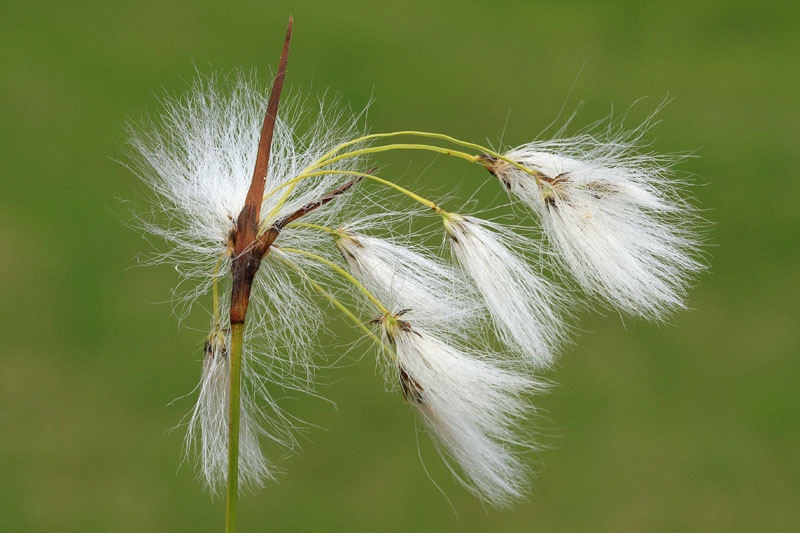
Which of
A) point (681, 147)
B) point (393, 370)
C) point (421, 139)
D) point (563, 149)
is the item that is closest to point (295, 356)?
point (393, 370)

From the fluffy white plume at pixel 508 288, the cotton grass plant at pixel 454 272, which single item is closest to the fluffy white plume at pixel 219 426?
the cotton grass plant at pixel 454 272

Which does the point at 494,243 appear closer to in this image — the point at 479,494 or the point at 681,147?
the point at 479,494

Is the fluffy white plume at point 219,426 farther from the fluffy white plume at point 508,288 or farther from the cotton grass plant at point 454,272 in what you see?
the fluffy white plume at point 508,288

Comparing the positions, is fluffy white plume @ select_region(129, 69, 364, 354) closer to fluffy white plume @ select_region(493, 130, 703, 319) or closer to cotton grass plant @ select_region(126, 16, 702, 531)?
cotton grass plant @ select_region(126, 16, 702, 531)

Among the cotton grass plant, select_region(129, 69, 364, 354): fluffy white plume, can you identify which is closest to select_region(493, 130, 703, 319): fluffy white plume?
the cotton grass plant

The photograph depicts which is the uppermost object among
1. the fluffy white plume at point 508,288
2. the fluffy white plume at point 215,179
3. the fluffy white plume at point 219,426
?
the fluffy white plume at point 215,179

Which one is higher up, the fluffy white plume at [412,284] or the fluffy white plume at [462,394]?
the fluffy white plume at [412,284]

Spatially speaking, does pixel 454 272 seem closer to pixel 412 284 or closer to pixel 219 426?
pixel 412 284

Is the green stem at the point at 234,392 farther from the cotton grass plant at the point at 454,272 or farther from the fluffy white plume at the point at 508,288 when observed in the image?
the fluffy white plume at the point at 508,288
